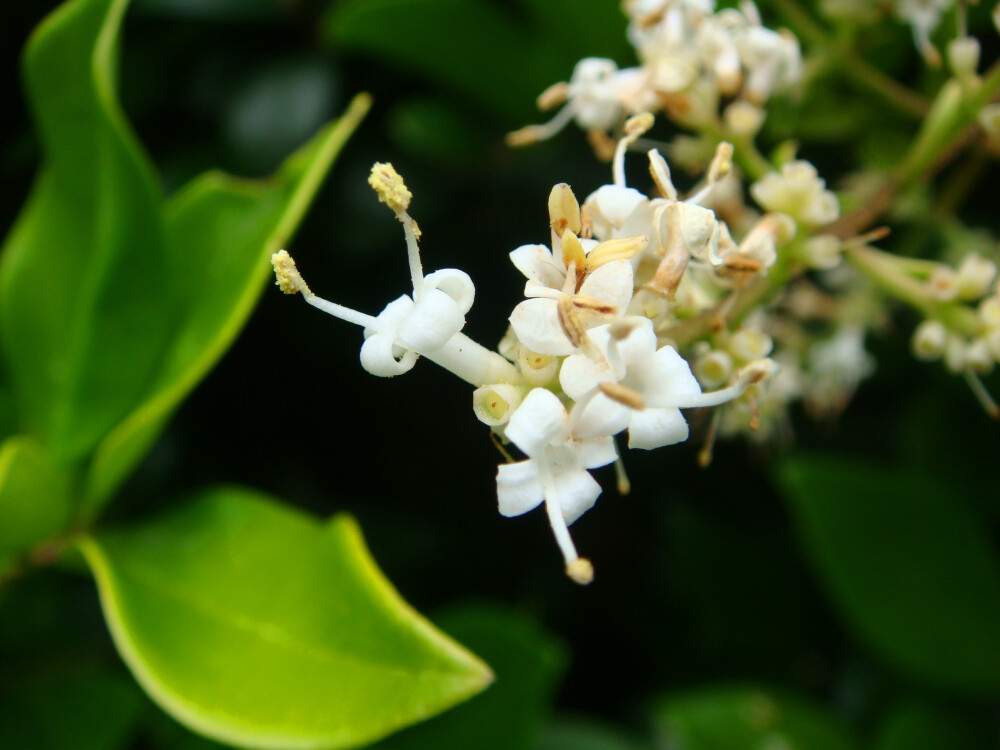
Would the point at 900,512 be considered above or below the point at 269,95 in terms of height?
below

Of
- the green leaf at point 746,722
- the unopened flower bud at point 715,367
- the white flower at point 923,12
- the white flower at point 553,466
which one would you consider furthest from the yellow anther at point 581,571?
the green leaf at point 746,722

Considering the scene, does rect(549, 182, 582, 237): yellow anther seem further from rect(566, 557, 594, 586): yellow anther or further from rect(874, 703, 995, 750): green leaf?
rect(874, 703, 995, 750): green leaf

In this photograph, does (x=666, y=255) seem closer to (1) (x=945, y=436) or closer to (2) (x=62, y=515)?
(2) (x=62, y=515)

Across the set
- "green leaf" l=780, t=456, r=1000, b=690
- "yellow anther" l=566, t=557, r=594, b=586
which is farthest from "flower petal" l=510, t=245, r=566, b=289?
"green leaf" l=780, t=456, r=1000, b=690

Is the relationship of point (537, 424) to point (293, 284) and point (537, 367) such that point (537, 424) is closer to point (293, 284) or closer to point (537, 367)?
point (537, 367)

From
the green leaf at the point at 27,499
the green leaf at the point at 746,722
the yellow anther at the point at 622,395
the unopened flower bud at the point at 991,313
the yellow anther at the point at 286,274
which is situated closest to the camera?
the yellow anther at the point at 622,395

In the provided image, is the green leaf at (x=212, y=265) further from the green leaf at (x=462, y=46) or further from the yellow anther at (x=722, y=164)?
→ the yellow anther at (x=722, y=164)

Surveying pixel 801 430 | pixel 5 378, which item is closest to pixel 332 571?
pixel 5 378
